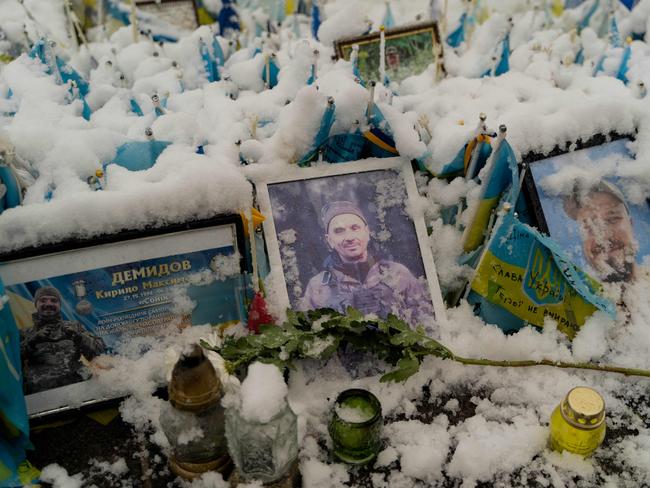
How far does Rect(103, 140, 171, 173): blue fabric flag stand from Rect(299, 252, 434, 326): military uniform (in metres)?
0.41

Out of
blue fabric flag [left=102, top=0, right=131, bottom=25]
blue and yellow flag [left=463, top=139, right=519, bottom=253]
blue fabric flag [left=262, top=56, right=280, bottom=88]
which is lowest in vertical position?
blue and yellow flag [left=463, top=139, right=519, bottom=253]

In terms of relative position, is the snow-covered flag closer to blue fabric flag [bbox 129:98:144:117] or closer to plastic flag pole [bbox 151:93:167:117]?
plastic flag pole [bbox 151:93:167:117]

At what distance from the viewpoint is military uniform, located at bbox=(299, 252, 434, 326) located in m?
1.11

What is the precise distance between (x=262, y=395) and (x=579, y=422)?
0.49 meters

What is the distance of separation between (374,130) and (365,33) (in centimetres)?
78

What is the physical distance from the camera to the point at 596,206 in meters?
1.24

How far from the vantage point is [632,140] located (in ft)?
4.23

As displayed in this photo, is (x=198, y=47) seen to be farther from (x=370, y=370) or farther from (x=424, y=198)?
(x=370, y=370)

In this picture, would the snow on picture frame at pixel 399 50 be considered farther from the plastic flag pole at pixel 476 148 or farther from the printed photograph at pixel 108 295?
the printed photograph at pixel 108 295

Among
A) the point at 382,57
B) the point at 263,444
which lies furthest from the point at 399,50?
the point at 263,444

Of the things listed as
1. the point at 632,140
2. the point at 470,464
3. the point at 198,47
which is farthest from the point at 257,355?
the point at 198,47

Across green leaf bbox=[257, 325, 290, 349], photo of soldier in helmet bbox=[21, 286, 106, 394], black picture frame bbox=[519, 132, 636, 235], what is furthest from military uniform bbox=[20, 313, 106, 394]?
black picture frame bbox=[519, 132, 636, 235]

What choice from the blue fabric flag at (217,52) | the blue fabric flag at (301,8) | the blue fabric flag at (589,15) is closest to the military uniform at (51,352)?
the blue fabric flag at (217,52)

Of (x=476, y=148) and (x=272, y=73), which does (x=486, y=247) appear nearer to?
(x=476, y=148)
